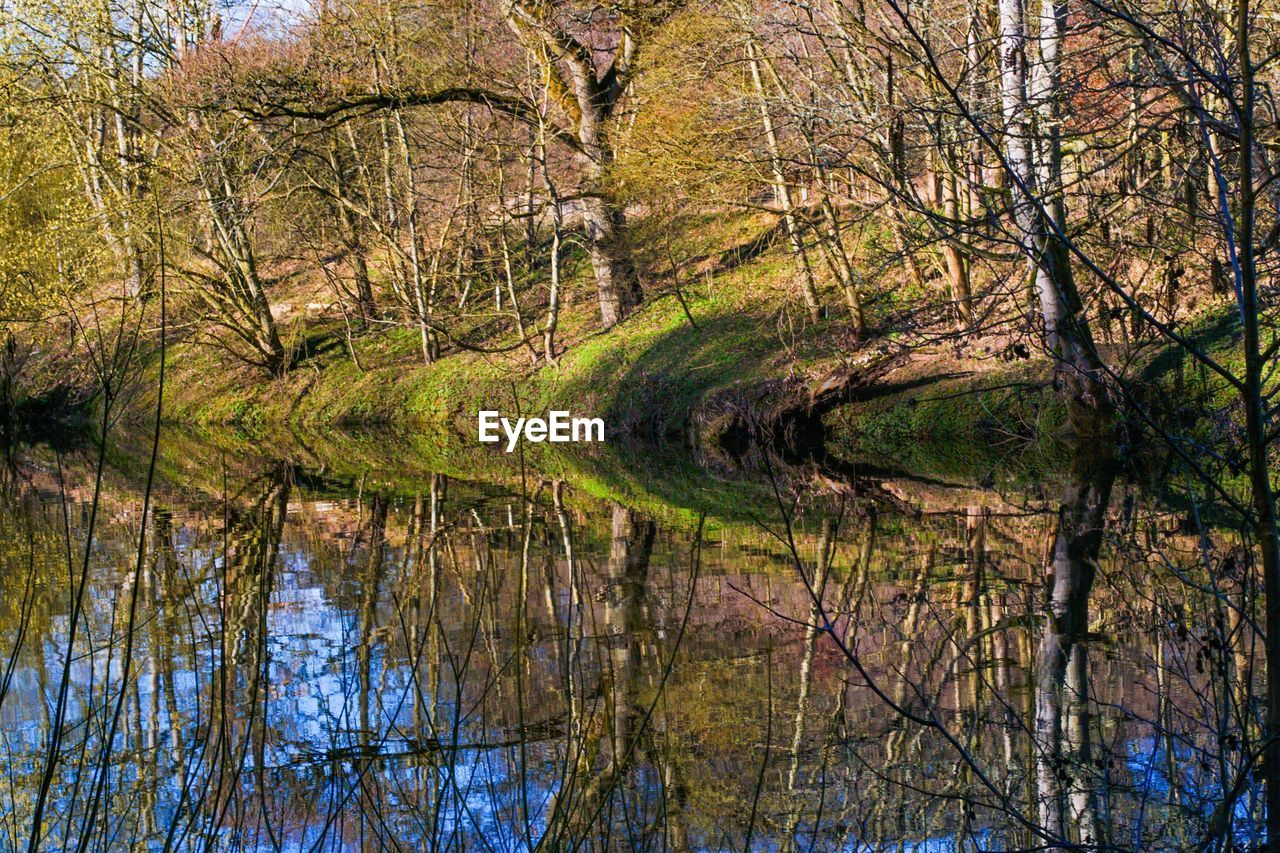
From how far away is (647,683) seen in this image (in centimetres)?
549

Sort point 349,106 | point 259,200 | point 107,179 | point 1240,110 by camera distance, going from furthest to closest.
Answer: point 107,179 → point 259,200 → point 349,106 → point 1240,110

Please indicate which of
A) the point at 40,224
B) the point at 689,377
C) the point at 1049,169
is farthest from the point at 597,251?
the point at 1049,169

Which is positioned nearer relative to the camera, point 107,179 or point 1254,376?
point 1254,376

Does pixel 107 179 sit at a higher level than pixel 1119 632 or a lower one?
higher

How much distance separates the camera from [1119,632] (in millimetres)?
5422

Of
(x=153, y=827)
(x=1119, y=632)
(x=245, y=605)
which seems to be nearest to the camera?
(x=153, y=827)

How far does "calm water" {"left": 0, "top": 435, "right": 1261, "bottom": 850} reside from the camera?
326 cm


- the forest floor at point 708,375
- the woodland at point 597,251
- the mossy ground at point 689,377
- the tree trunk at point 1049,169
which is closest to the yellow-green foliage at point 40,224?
the woodland at point 597,251

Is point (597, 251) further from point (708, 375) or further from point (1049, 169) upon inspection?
point (1049, 169)

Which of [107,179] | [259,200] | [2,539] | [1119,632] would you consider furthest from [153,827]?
[107,179]

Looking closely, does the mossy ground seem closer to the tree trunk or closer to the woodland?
the woodland

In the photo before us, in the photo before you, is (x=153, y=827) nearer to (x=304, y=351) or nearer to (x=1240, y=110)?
(x=1240, y=110)

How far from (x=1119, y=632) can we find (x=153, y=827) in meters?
3.62

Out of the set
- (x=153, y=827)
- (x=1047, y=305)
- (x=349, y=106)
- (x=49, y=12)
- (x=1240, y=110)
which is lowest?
(x=153, y=827)
